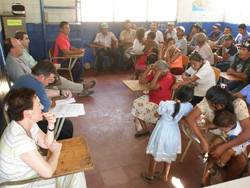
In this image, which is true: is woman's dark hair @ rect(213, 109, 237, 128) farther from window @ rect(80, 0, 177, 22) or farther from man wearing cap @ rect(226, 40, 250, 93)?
window @ rect(80, 0, 177, 22)

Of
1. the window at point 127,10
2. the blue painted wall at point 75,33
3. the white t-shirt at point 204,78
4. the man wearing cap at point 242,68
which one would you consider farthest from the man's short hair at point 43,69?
the window at point 127,10

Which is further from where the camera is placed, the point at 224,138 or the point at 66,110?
the point at 66,110

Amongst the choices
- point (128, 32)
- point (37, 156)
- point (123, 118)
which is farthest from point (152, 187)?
point (128, 32)

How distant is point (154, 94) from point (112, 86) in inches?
93.3

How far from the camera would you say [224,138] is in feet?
6.76

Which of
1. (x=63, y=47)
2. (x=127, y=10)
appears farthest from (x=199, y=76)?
(x=127, y=10)

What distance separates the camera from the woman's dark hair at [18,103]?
1.40m

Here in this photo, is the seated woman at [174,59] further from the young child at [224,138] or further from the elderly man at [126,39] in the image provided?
the elderly man at [126,39]

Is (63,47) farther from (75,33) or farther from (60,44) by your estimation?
(75,33)

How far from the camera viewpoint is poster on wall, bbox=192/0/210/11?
756 cm

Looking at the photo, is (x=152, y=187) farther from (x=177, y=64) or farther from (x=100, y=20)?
(x=100, y=20)

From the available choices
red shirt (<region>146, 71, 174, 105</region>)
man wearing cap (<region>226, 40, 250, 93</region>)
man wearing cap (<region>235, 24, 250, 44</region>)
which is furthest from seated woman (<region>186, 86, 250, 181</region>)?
man wearing cap (<region>235, 24, 250, 44</region>)

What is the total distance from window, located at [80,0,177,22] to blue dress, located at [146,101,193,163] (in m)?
5.24

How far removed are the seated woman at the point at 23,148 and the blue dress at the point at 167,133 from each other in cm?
86
